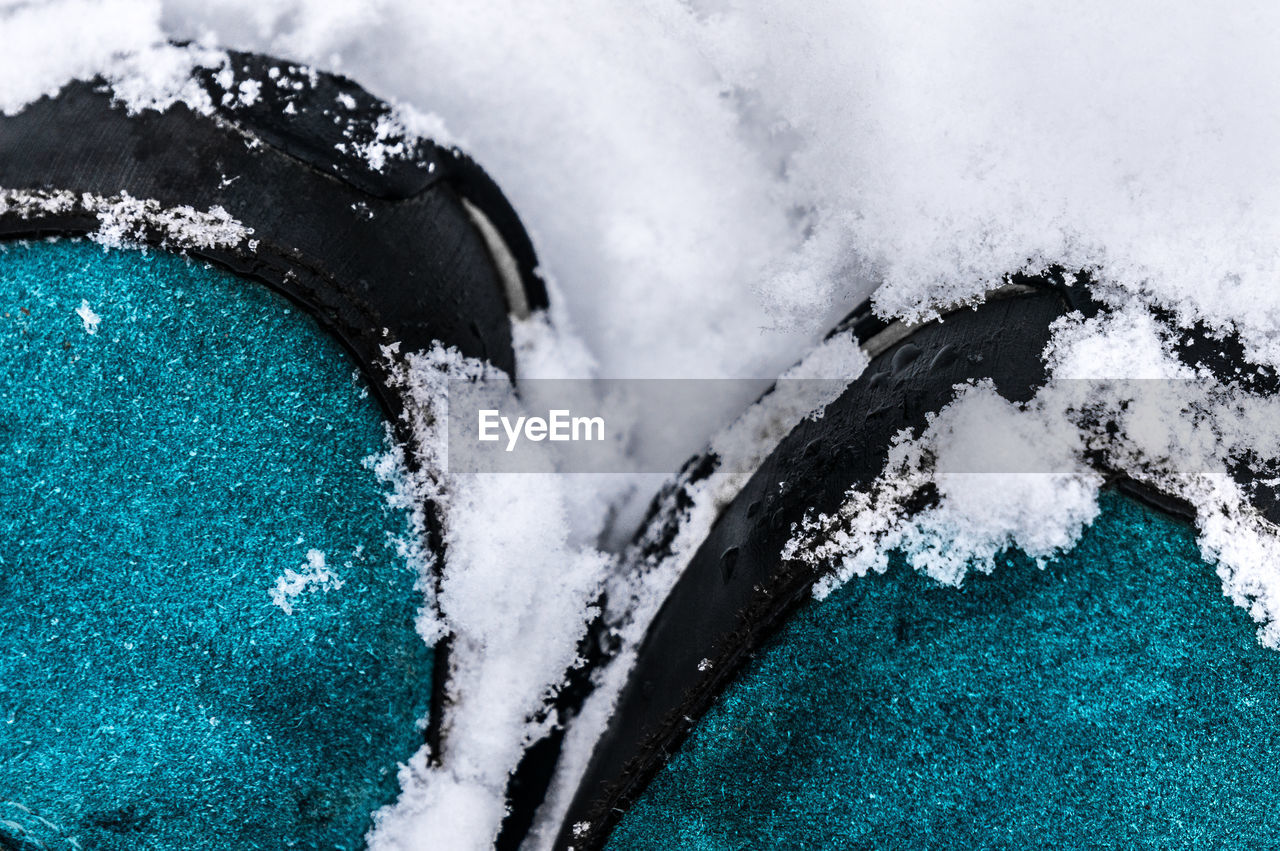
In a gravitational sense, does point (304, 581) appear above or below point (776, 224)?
below

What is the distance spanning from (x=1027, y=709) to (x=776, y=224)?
0.63 m

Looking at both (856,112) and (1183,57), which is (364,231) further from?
(1183,57)

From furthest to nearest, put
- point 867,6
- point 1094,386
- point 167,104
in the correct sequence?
point 867,6 < point 167,104 < point 1094,386

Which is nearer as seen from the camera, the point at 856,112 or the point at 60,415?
the point at 60,415

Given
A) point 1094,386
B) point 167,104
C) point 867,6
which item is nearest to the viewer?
point 1094,386

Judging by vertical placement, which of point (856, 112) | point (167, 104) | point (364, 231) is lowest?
point (364, 231)

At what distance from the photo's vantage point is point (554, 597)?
978mm

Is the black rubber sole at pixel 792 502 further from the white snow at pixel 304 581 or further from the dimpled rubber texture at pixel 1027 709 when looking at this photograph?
the white snow at pixel 304 581

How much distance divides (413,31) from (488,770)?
34.9 inches

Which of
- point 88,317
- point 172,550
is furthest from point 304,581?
point 88,317

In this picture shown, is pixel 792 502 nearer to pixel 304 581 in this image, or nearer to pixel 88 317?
pixel 304 581

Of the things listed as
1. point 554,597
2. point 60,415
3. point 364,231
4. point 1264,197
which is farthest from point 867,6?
point 60,415

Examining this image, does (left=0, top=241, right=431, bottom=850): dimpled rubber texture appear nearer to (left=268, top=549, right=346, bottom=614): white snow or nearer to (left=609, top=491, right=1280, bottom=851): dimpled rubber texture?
(left=268, top=549, right=346, bottom=614): white snow

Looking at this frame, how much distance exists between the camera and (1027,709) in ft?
2.54
